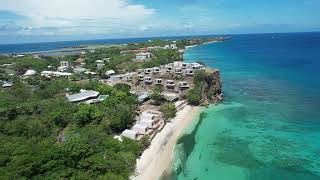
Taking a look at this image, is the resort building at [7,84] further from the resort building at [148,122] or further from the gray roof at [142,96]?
the resort building at [148,122]

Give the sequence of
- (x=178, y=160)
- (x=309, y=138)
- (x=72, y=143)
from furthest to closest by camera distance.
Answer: (x=309, y=138) < (x=178, y=160) < (x=72, y=143)

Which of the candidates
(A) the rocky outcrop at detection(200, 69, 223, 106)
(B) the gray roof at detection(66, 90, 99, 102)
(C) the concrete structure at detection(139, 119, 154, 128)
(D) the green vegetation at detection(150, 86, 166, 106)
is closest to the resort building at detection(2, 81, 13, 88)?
(B) the gray roof at detection(66, 90, 99, 102)

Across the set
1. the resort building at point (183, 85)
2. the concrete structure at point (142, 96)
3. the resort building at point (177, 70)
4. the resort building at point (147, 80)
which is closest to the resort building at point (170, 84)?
the resort building at point (183, 85)

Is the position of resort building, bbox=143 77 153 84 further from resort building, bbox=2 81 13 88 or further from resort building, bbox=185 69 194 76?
resort building, bbox=2 81 13 88

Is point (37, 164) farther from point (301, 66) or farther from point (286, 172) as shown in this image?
point (301, 66)

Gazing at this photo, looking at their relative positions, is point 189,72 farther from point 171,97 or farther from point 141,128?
point 141,128

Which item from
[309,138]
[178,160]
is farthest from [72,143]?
[309,138]
